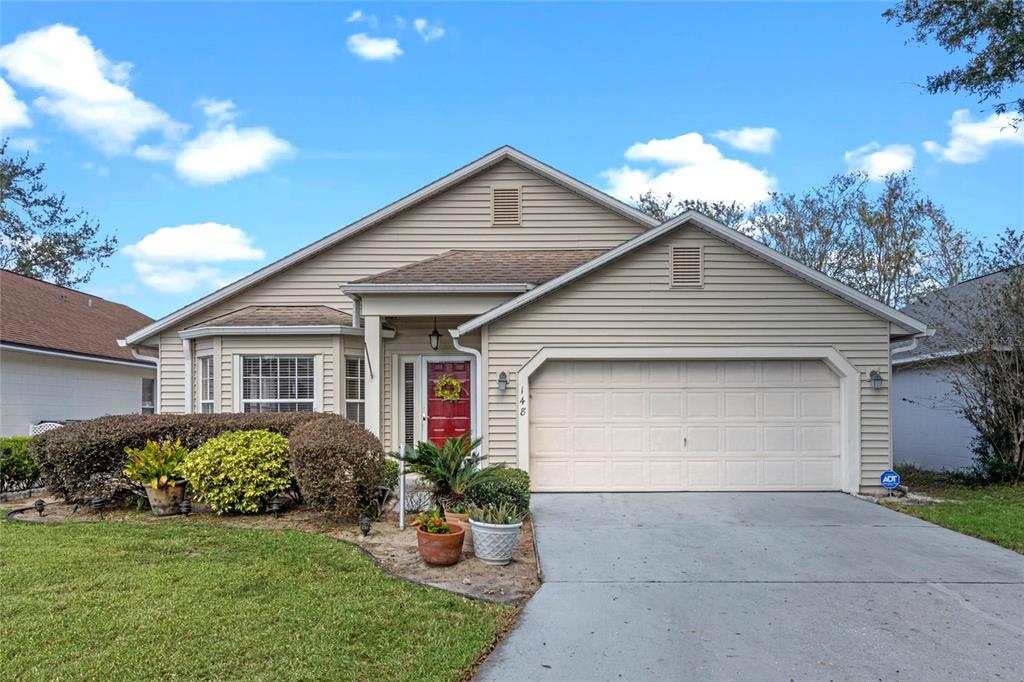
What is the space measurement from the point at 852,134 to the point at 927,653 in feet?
54.2

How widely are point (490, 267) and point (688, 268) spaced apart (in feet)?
11.9

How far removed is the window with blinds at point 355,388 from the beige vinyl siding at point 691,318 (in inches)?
126

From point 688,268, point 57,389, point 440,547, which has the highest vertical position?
point 688,268

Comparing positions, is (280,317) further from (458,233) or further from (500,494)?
(500,494)

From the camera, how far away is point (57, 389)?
574 inches

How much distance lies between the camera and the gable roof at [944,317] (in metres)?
11.2

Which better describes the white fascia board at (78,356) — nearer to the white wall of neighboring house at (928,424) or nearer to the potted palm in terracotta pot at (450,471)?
the potted palm in terracotta pot at (450,471)

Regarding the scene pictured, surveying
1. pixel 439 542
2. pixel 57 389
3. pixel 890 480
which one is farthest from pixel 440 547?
pixel 57 389

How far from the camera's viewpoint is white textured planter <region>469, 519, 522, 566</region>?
5.64m

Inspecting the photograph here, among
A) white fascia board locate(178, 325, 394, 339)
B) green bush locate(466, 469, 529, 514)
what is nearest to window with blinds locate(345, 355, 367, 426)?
white fascia board locate(178, 325, 394, 339)

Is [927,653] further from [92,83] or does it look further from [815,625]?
[92,83]

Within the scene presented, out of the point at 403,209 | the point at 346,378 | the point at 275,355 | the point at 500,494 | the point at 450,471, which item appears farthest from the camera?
the point at 403,209

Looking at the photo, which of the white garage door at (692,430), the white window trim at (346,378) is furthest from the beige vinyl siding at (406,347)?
the white garage door at (692,430)

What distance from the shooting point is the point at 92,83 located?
1341cm
